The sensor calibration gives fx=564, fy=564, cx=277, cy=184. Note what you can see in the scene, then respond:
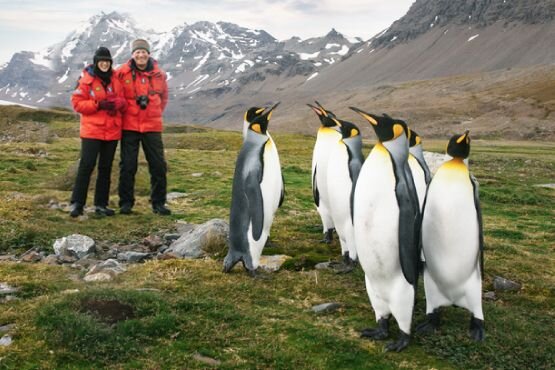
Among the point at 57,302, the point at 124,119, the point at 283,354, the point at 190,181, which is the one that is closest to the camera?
the point at 283,354

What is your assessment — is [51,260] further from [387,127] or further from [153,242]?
[387,127]

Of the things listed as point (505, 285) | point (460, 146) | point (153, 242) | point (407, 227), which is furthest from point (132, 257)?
point (505, 285)

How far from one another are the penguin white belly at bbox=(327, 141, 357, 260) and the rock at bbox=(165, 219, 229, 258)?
5.06ft

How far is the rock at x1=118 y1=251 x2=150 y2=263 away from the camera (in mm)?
7441

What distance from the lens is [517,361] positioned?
15.1 ft

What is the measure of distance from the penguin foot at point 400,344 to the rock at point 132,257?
3.90 m

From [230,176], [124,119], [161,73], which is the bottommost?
[230,176]

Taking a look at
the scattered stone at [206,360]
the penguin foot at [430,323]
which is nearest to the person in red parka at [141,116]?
the scattered stone at [206,360]

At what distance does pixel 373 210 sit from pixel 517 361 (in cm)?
170

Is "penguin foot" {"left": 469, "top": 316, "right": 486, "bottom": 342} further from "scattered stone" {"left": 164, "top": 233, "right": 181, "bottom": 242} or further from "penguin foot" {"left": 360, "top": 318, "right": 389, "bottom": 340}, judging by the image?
"scattered stone" {"left": 164, "top": 233, "right": 181, "bottom": 242}

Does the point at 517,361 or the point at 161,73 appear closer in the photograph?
the point at 517,361

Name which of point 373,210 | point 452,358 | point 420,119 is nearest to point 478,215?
point 373,210

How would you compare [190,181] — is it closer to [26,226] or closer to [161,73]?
[161,73]

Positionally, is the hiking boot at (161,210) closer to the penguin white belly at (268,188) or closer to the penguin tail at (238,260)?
the penguin white belly at (268,188)
